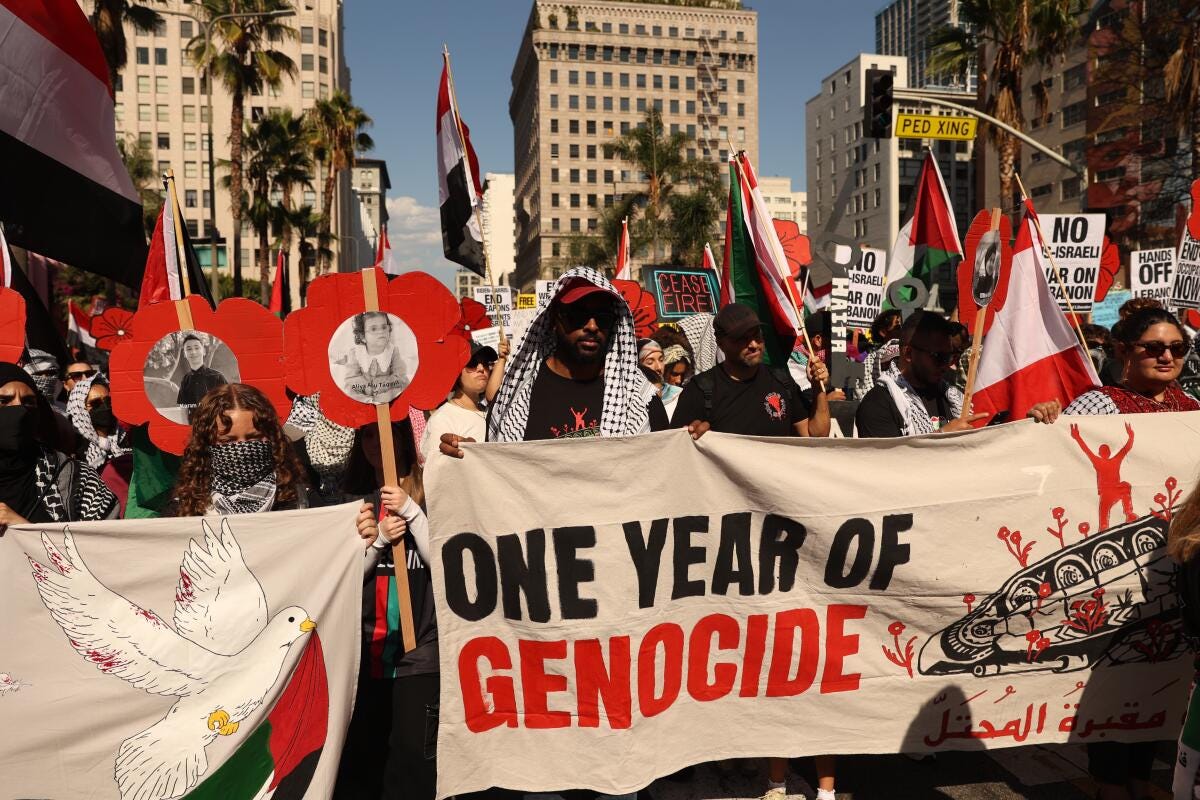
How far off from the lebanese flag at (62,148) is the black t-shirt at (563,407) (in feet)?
6.13

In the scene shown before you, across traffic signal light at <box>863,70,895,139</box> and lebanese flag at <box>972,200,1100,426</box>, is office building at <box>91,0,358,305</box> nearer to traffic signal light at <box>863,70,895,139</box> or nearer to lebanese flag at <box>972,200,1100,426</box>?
traffic signal light at <box>863,70,895,139</box>

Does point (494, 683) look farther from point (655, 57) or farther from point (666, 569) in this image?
point (655, 57)

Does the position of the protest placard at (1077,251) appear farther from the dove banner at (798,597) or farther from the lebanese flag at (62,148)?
the lebanese flag at (62,148)

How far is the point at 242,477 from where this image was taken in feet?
10.8

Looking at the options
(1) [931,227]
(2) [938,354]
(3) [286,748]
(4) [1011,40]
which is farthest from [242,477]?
(4) [1011,40]

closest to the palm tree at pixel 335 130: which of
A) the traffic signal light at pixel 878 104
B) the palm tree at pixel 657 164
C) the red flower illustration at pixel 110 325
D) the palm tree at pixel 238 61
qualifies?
the palm tree at pixel 238 61

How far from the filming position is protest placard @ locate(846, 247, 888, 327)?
11.0m

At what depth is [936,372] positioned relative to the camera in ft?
14.0

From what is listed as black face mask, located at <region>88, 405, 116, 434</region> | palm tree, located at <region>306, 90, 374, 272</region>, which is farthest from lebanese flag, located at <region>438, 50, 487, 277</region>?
palm tree, located at <region>306, 90, 374, 272</region>

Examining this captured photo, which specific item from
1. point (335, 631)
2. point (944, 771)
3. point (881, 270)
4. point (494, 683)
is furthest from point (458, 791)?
point (881, 270)

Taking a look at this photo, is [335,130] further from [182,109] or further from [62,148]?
[182,109]

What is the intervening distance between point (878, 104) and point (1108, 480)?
11769 mm

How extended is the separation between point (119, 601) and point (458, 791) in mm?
1277

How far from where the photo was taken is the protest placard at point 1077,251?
329 inches
